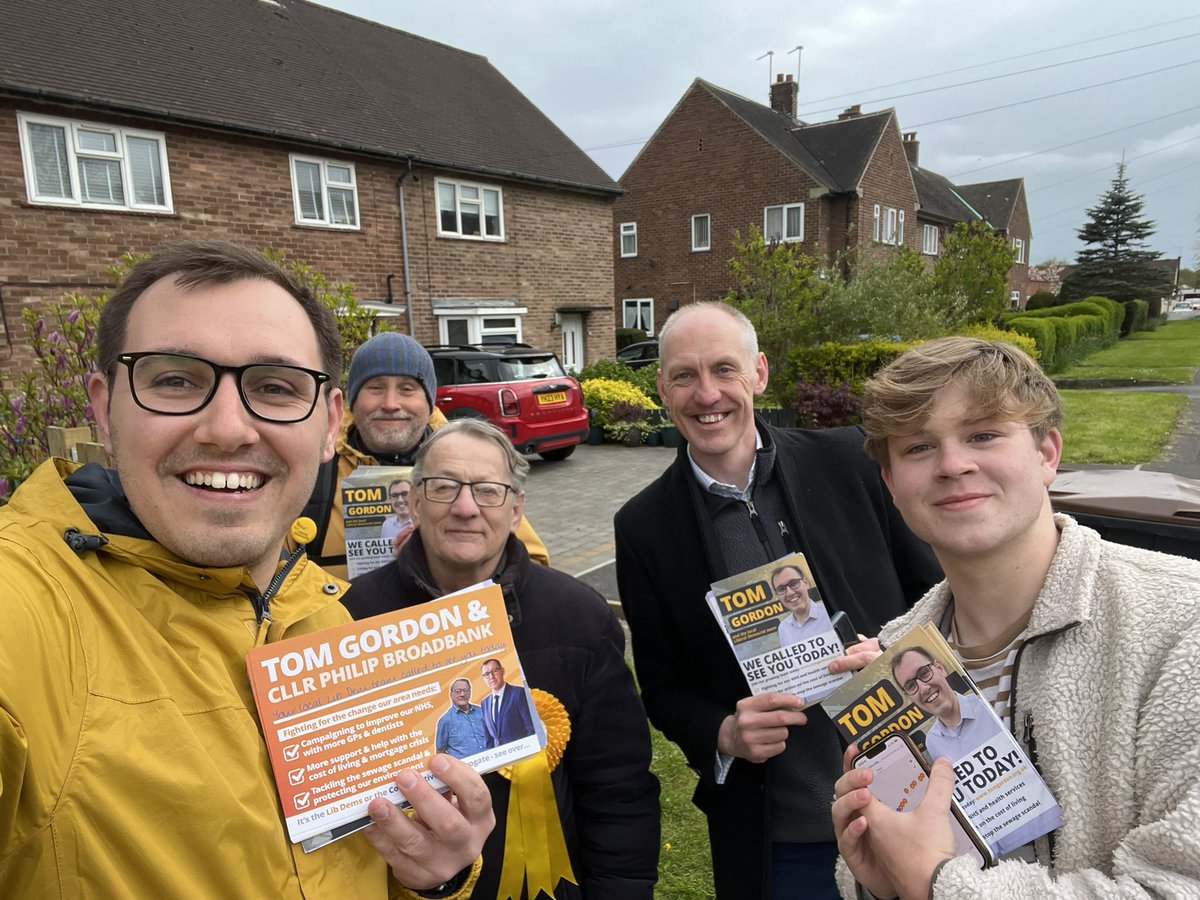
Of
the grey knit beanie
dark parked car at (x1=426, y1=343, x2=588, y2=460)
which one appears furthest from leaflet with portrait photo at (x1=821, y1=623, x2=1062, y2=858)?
dark parked car at (x1=426, y1=343, x2=588, y2=460)

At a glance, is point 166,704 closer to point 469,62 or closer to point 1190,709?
point 1190,709

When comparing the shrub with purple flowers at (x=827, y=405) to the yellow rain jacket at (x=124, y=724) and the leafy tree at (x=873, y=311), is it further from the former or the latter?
the yellow rain jacket at (x=124, y=724)

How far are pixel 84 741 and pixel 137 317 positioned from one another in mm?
716

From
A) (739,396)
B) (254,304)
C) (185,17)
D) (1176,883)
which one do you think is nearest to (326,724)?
(254,304)

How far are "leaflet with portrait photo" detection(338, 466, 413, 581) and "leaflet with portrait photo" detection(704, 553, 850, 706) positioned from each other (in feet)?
4.06

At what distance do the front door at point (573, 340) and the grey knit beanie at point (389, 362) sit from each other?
17.5 meters

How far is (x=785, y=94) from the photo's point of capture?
33.5m

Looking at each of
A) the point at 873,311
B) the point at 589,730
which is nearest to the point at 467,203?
the point at 873,311

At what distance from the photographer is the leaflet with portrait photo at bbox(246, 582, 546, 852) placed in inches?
49.3

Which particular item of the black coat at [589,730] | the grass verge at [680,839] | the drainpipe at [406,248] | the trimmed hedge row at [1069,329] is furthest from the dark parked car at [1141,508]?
the trimmed hedge row at [1069,329]

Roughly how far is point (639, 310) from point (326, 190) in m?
18.1

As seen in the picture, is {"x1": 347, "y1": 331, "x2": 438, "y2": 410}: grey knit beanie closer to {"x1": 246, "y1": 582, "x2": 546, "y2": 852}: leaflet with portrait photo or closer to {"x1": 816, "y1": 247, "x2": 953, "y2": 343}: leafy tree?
{"x1": 246, "y1": 582, "x2": 546, "y2": 852}: leaflet with portrait photo

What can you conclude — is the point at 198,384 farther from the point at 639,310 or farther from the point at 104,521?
the point at 639,310

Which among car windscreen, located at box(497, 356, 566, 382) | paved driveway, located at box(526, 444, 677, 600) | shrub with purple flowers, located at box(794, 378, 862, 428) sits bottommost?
paved driveway, located at box(526, 444, 677, 600)
